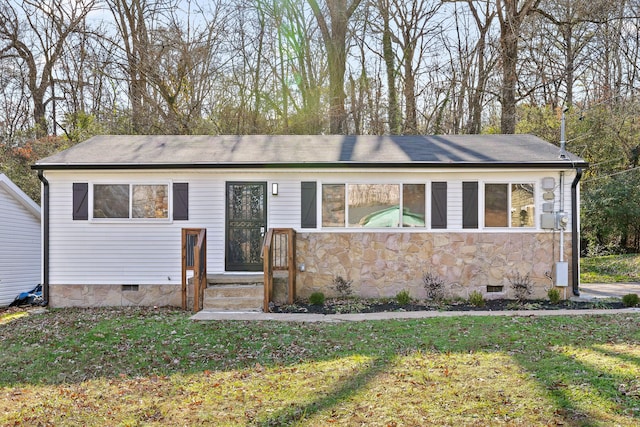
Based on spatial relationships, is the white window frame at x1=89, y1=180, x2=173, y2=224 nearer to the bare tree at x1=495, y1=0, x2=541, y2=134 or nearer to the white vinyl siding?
the white vinyl siding

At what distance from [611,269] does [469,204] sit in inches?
292

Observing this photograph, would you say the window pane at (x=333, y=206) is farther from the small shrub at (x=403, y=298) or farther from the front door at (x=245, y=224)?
the small shrub at (x=403, y=298)

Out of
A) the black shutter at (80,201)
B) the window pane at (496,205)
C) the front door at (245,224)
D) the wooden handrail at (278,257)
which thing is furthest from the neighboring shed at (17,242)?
the window pane at (496,205)

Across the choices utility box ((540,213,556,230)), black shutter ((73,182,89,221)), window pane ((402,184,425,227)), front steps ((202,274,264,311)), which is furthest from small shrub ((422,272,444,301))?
black shutter ((73,182,89,221))

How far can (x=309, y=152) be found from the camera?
9.89 m

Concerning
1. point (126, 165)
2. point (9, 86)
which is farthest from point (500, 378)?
point (9, 86)

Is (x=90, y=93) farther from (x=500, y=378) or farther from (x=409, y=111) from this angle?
(x=500, y=378)

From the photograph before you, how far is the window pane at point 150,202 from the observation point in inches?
367

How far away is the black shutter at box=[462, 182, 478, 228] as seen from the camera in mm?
9227

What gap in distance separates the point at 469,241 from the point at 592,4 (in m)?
10.9

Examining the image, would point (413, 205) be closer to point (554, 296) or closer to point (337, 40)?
point (554, 296)

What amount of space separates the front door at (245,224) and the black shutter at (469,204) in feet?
12.0

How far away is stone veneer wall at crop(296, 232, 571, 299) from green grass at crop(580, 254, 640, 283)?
14.0 feet

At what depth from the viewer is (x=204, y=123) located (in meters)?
17.4
